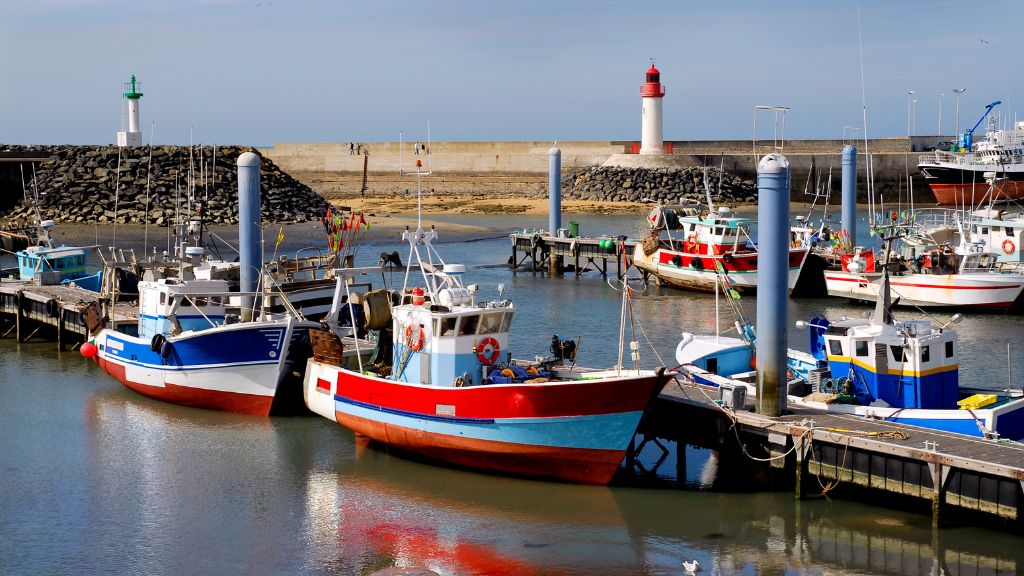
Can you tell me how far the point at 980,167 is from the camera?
71.9 meters

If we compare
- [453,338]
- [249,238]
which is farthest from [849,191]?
[453,338]

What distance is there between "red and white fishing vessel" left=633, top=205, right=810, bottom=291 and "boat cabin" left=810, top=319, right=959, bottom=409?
1923 centimetres

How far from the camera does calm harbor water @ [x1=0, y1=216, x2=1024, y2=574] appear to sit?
53.1ft

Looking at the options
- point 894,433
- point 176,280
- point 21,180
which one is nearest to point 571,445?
point 894,433

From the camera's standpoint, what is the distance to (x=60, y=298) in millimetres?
32094

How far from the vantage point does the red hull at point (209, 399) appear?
23.6 m

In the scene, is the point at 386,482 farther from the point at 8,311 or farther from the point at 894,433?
the point at 8,311

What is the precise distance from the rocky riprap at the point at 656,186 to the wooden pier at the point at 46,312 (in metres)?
49.6

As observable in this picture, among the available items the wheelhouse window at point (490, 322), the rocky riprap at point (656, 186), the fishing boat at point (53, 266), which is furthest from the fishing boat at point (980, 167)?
the wheelhouse window at point (490, 322)

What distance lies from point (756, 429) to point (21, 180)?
5938cm

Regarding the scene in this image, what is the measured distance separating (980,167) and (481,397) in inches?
2387

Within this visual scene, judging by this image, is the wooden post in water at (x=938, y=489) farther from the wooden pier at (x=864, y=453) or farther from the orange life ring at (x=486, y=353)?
the orange life ring at (x=486, y=353)

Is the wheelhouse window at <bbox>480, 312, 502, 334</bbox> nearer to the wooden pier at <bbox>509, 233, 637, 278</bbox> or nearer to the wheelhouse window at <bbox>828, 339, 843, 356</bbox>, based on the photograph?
the wheelhouse window at <bbox>828, 339, 843, 356</bbox>

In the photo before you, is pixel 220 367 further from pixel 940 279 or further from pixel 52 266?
pixel 940 279
